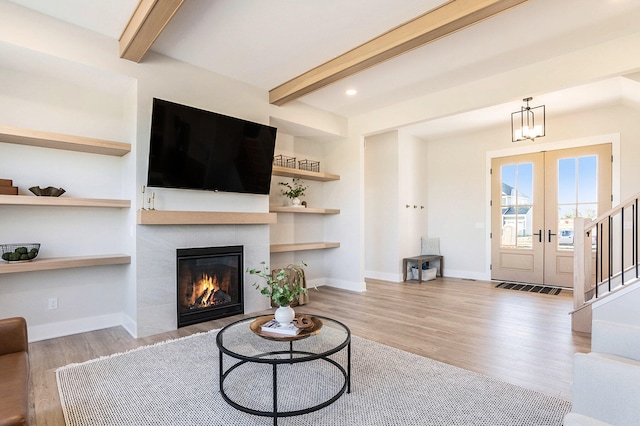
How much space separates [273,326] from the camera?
236cm

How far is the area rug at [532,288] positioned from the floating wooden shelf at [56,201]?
20.1ft

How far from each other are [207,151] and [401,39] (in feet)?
7.64

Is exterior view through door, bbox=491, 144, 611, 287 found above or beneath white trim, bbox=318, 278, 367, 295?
above

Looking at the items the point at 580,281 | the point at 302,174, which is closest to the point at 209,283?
the point at 302,174

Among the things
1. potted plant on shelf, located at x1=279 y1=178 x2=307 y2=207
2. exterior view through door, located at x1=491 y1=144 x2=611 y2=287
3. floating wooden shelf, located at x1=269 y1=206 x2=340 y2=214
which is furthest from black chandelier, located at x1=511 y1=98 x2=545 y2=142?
potted plant on shelf, located at x1=279 y1=178 x2=307 y2=207

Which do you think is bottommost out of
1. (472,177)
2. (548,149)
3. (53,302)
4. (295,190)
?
(53,302)

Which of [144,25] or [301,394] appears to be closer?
[301,394]

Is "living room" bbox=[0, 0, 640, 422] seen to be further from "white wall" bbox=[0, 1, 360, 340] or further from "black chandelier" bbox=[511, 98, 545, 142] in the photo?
"black chandelier" bbox=[511, 98, 545, 142]

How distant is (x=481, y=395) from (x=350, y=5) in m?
3.11

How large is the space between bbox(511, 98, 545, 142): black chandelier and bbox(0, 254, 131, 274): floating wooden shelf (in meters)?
5.56

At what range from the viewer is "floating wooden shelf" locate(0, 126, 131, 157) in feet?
9.75

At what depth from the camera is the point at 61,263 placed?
3178 millimetres

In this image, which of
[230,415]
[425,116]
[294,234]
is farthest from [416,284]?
[230,415]

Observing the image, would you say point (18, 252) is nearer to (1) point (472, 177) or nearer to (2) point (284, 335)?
(2) point (284, 335)
